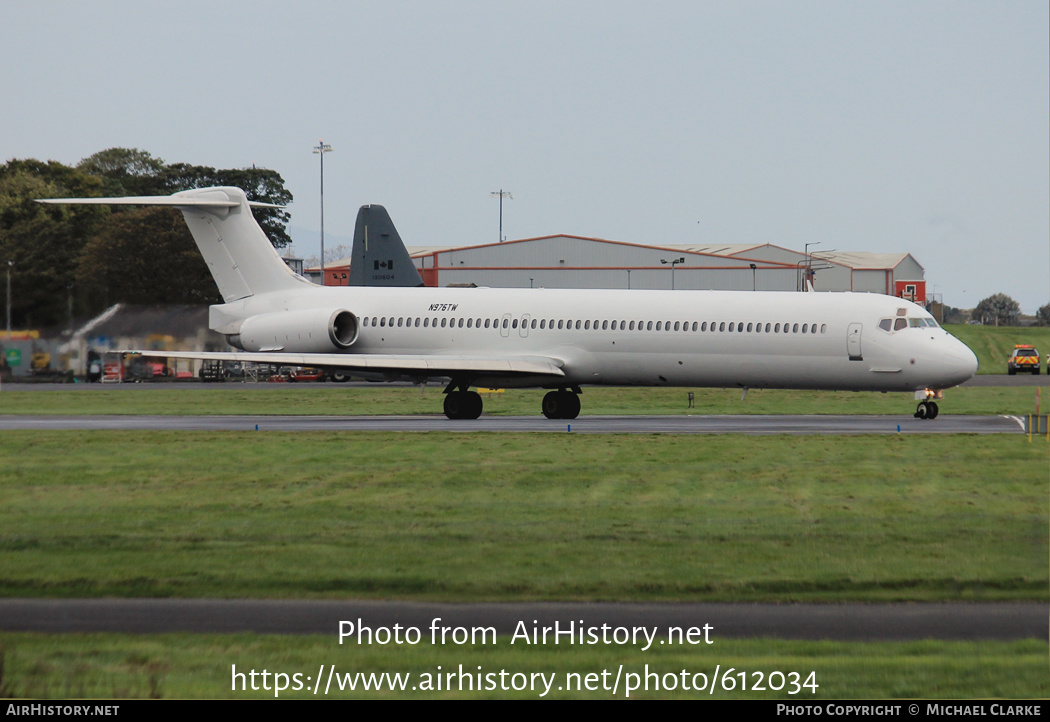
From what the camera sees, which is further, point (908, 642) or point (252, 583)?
point (252, 583)

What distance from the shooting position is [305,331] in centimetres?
3656

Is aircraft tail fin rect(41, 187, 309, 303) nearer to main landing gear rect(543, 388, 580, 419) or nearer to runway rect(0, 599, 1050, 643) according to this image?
main landing gear rect(543, 388, 580, 419)

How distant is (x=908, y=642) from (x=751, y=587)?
2.35 metres

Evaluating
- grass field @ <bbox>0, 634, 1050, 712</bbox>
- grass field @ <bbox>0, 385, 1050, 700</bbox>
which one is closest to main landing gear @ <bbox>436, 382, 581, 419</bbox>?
grass field @ <bbox>0, 385, 1050, 700</bbox>

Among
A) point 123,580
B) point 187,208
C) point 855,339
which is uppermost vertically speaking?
point 187,208

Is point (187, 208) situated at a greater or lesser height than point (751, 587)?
greater

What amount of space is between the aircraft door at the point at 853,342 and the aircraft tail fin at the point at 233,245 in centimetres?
1806

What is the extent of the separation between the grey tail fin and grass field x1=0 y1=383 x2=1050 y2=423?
745 inches

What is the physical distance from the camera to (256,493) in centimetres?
1803

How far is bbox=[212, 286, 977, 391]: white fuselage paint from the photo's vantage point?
30.5m

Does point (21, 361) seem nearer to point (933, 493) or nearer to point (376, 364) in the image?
point (376, 364)

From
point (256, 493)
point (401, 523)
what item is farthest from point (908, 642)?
point (256, 493)

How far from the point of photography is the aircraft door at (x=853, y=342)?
30484mm
